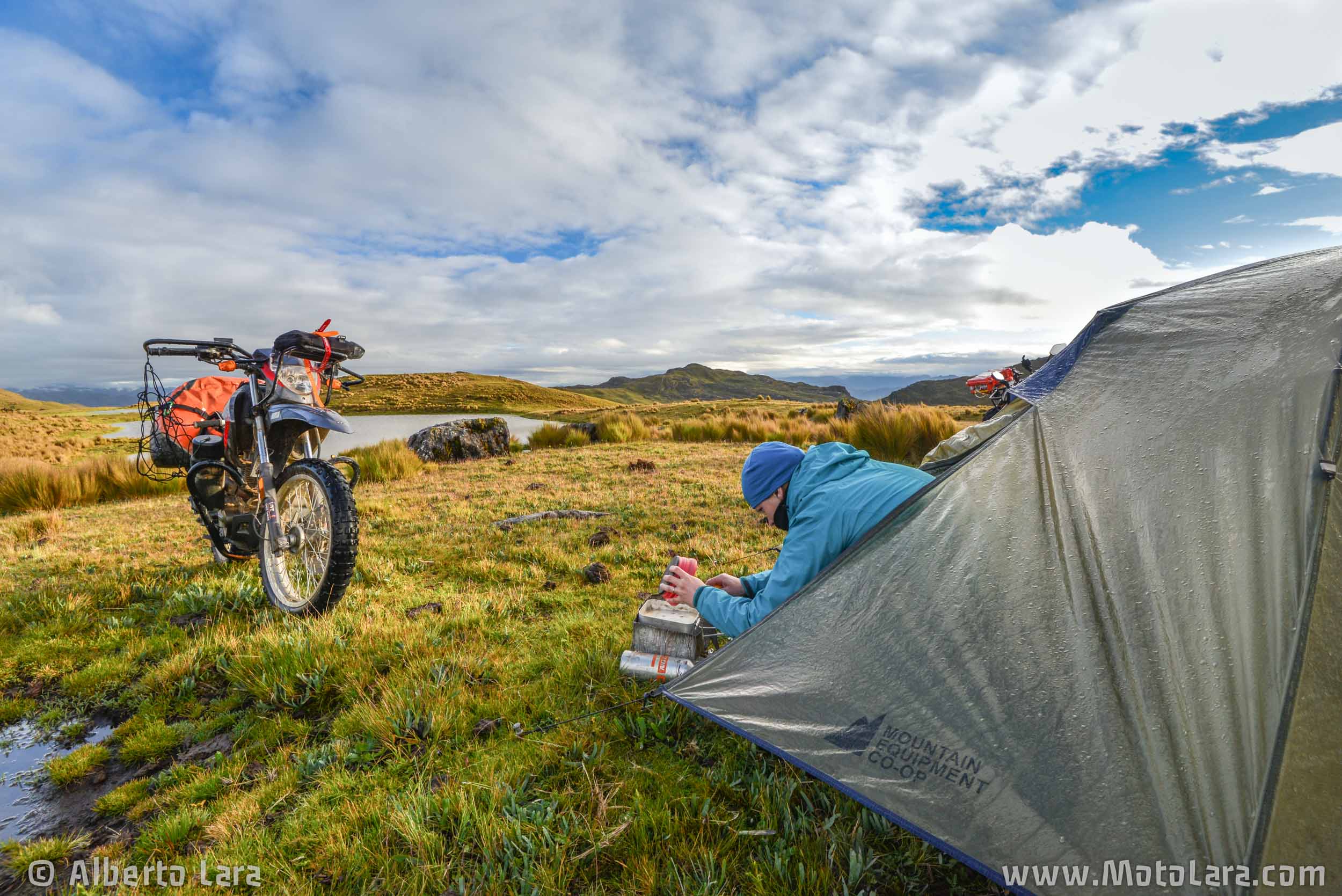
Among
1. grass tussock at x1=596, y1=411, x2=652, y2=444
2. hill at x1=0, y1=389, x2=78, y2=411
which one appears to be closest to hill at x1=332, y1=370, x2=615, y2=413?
grass tussock at x1=596, y1=411, x2=652, y2=444

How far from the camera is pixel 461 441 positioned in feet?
51.6

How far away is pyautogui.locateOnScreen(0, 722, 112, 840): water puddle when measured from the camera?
2660mm

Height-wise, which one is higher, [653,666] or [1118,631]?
[1118,631]

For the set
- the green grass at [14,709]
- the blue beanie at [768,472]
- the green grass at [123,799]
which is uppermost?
the blue beanie at [768,472]

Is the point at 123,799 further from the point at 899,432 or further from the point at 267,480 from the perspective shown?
the point at 899,432

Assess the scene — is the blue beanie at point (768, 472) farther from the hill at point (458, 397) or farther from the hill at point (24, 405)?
the hill at point (24, 405)

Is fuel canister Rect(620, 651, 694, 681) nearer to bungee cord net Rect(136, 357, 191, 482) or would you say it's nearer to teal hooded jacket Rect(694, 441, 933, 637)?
teal hooded jacket Rect(694, 441, 933, 637)

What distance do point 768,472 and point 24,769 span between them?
426cm

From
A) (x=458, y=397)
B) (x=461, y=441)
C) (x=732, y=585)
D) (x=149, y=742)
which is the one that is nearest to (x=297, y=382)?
(x=149, y=742)

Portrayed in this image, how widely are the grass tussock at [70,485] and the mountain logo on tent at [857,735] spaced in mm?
15444

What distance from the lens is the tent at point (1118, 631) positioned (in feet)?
6.00

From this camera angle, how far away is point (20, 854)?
2373 millimetres

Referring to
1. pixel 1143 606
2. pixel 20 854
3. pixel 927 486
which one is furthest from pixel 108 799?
pixel 1143 606

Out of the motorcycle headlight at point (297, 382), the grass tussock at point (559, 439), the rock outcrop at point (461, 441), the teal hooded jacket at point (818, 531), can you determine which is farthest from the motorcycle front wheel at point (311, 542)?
the grass tussock at point (559, 439)
